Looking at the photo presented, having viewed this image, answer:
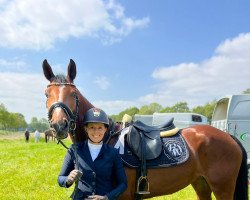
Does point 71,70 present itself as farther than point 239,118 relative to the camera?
No

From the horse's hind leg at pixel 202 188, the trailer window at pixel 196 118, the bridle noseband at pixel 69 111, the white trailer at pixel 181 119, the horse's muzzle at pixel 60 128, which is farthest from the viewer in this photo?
the trailer window at pixel 196 118

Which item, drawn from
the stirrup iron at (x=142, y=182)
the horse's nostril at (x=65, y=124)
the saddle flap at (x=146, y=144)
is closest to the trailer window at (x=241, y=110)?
the saddle flap at (x=146, y=144)

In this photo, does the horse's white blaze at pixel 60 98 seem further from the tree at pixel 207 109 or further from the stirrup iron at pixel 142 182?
the tree at pixel 207 109

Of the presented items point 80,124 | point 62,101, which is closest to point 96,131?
point 62,101

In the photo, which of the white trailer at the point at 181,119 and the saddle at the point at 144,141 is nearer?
the saddle at the point at 144,141

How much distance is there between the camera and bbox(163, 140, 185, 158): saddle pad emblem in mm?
4866

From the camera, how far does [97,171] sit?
137 inches

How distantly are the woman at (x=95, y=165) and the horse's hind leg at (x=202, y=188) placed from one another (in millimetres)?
2354

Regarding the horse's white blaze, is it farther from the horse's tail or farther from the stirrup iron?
the horse's tail

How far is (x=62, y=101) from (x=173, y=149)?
6.12 feet

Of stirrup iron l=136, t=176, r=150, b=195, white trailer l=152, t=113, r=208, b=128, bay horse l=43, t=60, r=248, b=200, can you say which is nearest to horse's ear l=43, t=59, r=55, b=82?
bay horse l=43, t=60, r=248, b=200

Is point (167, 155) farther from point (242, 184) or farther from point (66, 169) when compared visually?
point (66, 169)

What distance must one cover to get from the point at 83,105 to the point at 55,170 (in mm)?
9459

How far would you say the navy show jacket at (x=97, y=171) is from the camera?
11.4ft
